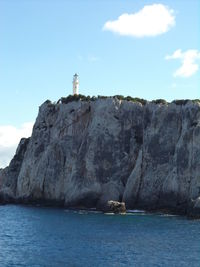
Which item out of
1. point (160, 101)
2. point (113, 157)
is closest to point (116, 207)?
point (113, 157)

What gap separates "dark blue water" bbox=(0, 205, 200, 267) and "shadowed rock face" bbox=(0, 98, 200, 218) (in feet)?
26.3

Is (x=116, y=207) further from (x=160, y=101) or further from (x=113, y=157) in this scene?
(x=160, y=101)

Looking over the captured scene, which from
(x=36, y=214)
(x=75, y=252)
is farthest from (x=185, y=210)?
(x=75, y=252)

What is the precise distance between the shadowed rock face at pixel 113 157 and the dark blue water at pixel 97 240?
26.3ft

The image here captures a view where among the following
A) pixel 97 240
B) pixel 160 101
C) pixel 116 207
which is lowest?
pixel 97 240

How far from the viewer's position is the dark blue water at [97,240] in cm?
3878

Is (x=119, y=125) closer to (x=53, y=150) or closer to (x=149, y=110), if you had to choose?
(x=149, y=110)

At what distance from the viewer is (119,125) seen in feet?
278

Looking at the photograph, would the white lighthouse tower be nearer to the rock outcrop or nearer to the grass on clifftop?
the grass on clifftop

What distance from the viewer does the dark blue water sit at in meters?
38.8

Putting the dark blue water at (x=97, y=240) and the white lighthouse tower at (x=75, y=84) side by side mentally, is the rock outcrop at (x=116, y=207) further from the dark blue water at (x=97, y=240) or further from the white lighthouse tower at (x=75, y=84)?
the white lighthouse tower at (x=75, y=84)

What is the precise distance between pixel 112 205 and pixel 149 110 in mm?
20063

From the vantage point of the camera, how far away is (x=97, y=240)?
47.9 m

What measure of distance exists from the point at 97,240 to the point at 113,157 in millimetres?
Result: 35117
